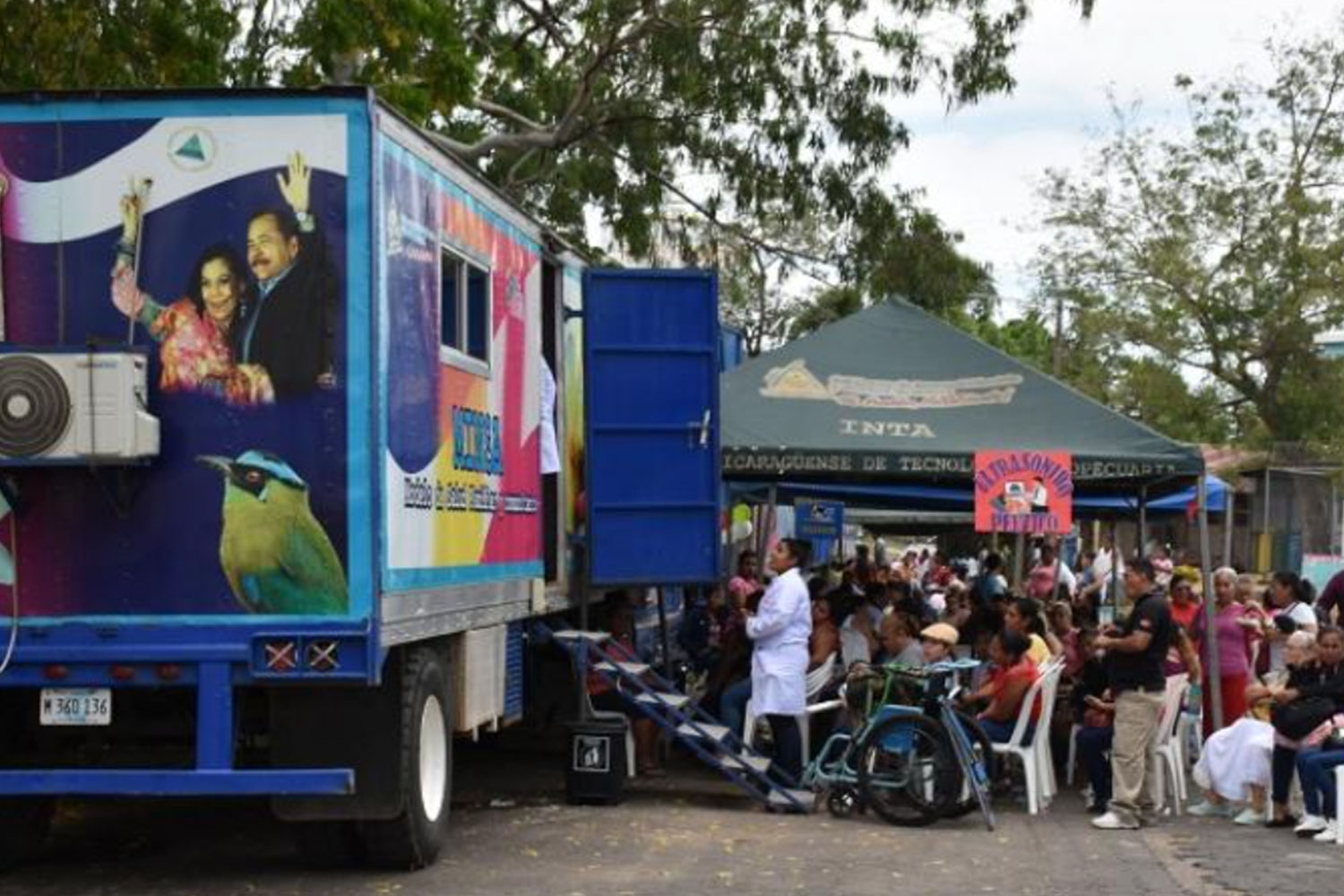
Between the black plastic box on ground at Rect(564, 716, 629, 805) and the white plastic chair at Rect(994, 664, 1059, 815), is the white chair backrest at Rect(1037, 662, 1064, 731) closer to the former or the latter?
the white plastic chair at Rect(994, 664, 1059, 815)

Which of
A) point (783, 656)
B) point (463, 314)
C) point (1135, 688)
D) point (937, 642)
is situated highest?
point (463, 314)

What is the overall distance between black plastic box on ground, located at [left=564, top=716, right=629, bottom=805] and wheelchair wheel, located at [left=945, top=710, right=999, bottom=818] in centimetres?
205

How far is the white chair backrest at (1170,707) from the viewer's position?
1295 centimetres

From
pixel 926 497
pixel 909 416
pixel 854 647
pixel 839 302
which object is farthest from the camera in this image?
pixel 839 302

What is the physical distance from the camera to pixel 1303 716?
40.0 feet

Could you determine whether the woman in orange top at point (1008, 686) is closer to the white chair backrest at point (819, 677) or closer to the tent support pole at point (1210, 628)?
the white chair backrest at point (819, 677)

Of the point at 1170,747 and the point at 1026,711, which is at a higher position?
the point at 1026,711

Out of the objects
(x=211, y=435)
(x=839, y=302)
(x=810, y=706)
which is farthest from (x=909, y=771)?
(x=839, y=302)

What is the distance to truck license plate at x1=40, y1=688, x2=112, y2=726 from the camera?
8.80 metres

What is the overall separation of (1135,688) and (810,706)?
2474 mm

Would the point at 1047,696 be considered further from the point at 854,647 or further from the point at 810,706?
the point at 854,647

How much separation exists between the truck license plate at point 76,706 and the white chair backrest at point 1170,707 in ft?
22.0

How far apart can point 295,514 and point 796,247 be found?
736 inches

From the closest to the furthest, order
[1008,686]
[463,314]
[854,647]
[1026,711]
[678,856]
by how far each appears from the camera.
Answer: [463,314] < [678,856] < [1026,711] < [1008,686] < [854,647]
